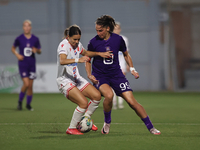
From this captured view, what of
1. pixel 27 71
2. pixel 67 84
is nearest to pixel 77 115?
pixel 67 84

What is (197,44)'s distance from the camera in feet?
56.9

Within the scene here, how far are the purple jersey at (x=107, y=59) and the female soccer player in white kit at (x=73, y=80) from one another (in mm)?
102

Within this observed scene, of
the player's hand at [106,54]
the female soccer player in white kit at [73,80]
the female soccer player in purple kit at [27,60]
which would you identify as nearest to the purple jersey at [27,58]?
the female soccer player in purple kit at [27,60]

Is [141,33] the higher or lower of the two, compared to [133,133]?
higher

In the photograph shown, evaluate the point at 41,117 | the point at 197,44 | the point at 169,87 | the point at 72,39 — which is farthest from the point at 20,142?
the point at 197,44

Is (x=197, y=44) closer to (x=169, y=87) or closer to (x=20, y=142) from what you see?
(x=169, y=87)

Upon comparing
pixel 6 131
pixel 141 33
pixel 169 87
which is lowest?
pixel 169 87

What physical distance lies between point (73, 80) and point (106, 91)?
555mm

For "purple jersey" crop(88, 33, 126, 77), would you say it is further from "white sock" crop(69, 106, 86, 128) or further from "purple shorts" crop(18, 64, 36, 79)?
"purple shorts" crop(18, 64, 36, 79)

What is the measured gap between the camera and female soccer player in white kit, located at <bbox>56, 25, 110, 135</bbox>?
5.26 m

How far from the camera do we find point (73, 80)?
18.0ft

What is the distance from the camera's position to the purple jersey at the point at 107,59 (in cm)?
536

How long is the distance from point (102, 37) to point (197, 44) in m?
Result: 12.8

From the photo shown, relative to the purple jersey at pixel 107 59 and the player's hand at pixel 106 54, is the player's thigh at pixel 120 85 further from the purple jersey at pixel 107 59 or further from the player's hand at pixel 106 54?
the player's hand at pixel 106 54
